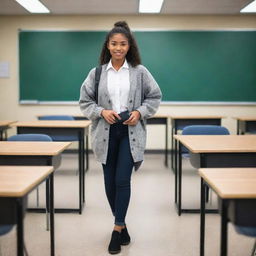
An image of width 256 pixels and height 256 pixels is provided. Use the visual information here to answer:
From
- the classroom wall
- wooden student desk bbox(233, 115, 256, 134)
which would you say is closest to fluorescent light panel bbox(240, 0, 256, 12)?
the classroom wall

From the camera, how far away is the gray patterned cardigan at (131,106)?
103 inches

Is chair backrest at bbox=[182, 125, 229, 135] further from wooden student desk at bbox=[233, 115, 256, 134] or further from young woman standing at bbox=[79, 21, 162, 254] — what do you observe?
wooden student desk at bbox=[233, 115, 256, 134]

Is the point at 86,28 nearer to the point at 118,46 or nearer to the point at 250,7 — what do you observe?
the point at 250,7

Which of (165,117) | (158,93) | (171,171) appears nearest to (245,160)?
(158,93)

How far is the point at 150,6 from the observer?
627 centimetres

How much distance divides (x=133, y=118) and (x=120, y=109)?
0.49 ft

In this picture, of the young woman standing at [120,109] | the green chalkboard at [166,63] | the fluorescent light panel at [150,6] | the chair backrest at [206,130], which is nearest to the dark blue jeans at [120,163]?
the young woman standing at [120,109]

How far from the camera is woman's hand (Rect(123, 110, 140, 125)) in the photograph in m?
2.54

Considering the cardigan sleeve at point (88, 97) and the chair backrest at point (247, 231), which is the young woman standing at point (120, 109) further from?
the chair backrest at point (247, 231)

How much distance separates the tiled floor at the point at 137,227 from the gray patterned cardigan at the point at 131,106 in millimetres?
659

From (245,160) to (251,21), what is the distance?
4.88 metres

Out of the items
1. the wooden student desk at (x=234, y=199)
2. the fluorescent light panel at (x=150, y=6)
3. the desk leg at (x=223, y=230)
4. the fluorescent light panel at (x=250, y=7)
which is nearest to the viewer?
the wooden student desk at (x=234, y=199)

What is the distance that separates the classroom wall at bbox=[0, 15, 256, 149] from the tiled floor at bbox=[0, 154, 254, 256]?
2.44m

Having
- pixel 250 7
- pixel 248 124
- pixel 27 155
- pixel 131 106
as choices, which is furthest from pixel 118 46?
pixel 250 7
